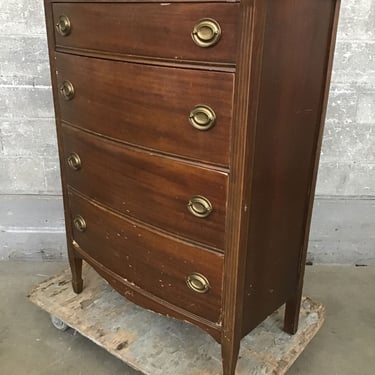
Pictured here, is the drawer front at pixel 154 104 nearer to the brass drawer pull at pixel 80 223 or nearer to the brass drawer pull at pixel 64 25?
the brass drawer pull at pixel 64 25

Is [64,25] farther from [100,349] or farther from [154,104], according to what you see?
[100,349]

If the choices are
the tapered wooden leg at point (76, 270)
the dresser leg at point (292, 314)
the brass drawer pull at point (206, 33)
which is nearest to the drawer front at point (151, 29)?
the brass drawer pull at point (206, 33)

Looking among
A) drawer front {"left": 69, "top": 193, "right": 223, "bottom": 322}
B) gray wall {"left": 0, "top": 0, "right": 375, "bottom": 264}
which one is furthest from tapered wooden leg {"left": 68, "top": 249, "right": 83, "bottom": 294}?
gray wall {"left": 0, "top": 0, "right": 375, "bottom": 264}

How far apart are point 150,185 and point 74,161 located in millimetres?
370

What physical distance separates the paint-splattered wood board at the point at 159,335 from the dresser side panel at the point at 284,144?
0.18 m

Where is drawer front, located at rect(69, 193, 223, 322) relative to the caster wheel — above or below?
above

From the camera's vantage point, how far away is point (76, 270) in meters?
1.81

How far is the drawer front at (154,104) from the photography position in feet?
3.67

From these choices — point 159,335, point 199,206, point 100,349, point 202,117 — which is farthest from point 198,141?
point 100,349

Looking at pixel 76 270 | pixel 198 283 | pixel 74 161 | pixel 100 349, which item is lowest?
pixel 100 349

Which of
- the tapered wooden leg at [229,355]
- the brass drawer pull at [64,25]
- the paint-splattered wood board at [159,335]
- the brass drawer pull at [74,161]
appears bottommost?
the paint-splattered wood board at [159,335]

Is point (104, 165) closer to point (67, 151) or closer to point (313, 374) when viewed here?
point (67, 151)

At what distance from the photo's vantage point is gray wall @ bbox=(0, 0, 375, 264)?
1.96 m

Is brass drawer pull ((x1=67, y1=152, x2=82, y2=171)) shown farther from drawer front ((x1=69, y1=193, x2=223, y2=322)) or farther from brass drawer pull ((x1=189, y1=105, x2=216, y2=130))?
brass drawer pull ((x1=189, y1=105, x2=216, y2=130))
